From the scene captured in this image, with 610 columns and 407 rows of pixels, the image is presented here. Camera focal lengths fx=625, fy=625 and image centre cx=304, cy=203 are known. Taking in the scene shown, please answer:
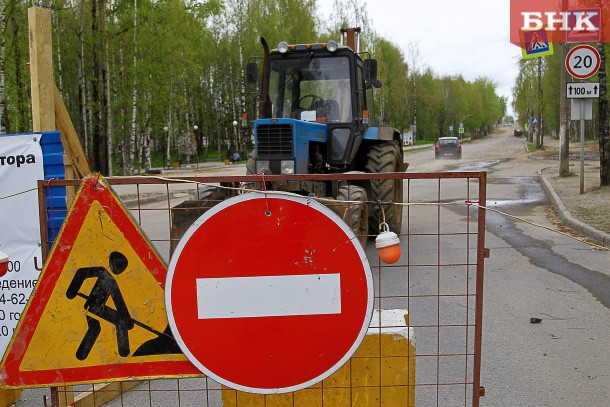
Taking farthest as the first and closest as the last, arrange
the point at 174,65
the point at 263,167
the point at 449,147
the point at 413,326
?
the point at 449,147, the point at 174,65, the point at 263,167, the point at 413,326

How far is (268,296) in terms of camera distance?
9.52ft

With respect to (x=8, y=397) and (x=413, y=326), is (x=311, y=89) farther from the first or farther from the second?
(x=413, y=326)

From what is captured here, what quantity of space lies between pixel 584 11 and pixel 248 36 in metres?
34.9

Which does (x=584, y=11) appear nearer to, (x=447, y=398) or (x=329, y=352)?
(x=447, y=398)

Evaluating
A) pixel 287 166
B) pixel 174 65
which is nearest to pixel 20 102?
pixel 174 65

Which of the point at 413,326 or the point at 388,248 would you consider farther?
the point at 413,326

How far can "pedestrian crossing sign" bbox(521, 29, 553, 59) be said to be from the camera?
20.9 metres

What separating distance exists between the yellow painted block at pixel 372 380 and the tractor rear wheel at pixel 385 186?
5815 millimetres

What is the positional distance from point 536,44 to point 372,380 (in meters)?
20.1

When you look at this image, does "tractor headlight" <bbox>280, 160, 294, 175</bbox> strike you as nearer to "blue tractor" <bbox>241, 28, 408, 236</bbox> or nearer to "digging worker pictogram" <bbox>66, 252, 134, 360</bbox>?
"blue tractor" <bbox>241, 28, 408, 236</bbox>

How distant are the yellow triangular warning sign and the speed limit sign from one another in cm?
1331

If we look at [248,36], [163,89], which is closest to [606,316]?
[163,89]

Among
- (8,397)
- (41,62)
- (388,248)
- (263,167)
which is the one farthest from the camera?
(263,167)

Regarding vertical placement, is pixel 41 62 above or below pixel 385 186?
above
